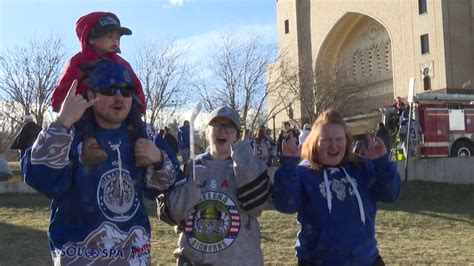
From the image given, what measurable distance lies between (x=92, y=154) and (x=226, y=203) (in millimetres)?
1159

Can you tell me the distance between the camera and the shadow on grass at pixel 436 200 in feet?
40.4

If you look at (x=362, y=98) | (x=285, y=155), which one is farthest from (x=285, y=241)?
(x=362, y=98)

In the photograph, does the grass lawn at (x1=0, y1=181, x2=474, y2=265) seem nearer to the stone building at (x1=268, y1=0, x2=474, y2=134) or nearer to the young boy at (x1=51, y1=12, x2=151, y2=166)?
the young boy at (x1=51, y1=12, x2=151, y2=166)

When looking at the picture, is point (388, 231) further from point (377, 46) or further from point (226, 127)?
point (377, 46)

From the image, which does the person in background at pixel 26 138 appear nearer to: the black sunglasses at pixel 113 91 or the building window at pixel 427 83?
the black sunglasses at pixel 113 91

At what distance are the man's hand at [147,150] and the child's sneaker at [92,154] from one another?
0.59ft

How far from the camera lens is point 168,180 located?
2.77 meters

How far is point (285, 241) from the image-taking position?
8.90 m

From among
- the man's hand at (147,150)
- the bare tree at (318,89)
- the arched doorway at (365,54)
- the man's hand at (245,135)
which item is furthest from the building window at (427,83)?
the man's hand at (147,150)

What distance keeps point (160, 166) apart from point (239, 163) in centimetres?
66

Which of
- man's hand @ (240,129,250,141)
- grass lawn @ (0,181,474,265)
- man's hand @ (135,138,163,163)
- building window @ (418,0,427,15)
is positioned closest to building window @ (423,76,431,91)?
building window @ (418,0,427,15)

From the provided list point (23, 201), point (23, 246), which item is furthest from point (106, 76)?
point (23, 201)

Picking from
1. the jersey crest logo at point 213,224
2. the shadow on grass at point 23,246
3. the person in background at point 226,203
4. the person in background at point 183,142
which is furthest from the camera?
the person in background at point 183,142

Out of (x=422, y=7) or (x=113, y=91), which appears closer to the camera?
(x=113, y=91)
